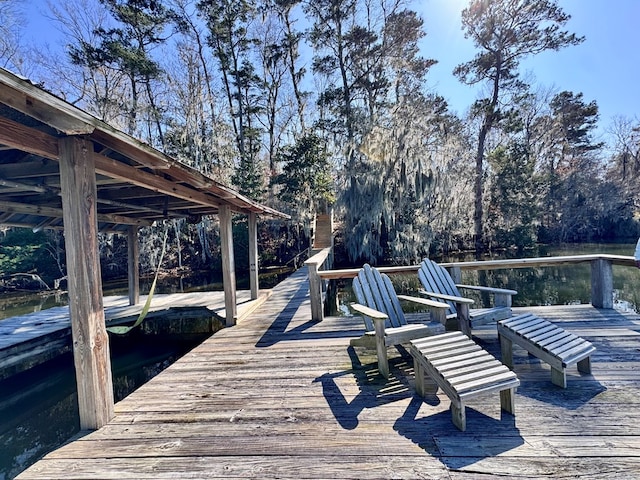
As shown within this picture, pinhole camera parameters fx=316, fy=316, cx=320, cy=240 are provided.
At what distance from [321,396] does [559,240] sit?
20.3m

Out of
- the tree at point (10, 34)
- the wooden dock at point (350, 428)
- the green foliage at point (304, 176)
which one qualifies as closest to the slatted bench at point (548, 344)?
the wooden dock at point (350, 428)

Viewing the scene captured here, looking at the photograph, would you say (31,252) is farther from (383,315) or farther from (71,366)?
(383,315)

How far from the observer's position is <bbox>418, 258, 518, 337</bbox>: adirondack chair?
9.37 feet

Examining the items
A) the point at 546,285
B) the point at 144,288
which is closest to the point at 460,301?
the point at 546,285

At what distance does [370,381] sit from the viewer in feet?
7.89

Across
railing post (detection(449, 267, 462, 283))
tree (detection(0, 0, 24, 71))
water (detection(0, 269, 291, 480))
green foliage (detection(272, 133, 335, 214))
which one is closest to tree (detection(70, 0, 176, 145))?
tree (detection(0, 0, 24, 71))

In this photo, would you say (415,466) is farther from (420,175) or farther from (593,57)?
(593,57)

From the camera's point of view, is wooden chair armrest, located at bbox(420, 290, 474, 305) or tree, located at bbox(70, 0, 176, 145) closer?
wooden chair armrest, located at bbox(420, 290, 474, 305)

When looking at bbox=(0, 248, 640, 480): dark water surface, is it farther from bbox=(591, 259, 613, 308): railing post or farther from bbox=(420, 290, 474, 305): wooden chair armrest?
bbox=(420, 290, 474, 305): wooden chair armrest

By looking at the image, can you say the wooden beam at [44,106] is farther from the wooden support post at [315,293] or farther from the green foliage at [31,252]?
the green foliage at [31,252]

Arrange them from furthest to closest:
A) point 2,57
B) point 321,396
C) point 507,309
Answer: point 2,57 → point 507,309 → point 321,396

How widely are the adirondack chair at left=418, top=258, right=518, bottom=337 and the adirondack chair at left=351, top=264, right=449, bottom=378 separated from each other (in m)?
0.24

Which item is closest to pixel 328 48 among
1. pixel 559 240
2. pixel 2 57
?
pixel 2 57

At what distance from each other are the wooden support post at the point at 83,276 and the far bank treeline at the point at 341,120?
10466mm
